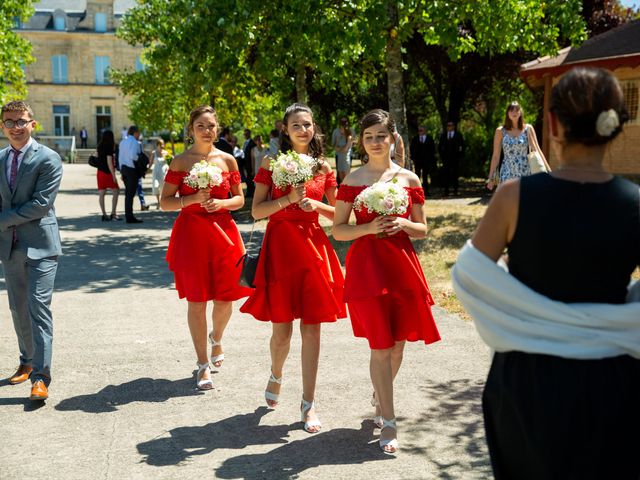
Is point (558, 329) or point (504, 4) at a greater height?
point (504, 4)

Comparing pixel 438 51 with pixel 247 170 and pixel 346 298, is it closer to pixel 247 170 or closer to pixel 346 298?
pixel 247 170

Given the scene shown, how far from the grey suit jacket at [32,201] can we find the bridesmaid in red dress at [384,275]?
244cm

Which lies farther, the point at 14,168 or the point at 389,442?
the point at 14,168

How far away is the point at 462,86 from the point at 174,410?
74.0ft

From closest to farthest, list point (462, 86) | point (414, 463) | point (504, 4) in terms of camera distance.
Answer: point (414, 463), point (504, 4), point (462, 86)

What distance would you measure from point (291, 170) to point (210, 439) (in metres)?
1.91

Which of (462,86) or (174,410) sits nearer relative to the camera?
Answer: (174,410)

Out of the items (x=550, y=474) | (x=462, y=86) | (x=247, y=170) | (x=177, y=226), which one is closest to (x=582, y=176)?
(x=550, y=474)

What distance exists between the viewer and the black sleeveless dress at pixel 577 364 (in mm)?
2648

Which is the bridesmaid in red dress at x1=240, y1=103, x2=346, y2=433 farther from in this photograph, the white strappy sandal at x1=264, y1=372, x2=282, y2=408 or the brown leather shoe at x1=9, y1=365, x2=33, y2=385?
the brown leather shoe at x1=9, y1=365, x2=33, y2=385

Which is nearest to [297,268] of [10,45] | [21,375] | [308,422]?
[308,422]

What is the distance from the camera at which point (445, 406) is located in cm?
585

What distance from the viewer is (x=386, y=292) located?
16.4 feet

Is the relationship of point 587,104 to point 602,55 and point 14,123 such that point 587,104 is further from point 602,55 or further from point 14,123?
point 602,55
